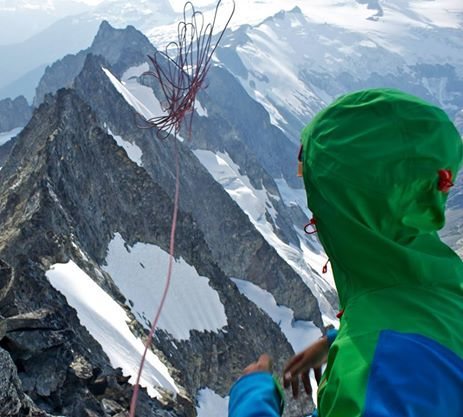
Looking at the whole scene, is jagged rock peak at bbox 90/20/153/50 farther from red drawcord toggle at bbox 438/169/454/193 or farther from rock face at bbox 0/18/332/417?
red drawcord toggle at bbox 438/169/454/193

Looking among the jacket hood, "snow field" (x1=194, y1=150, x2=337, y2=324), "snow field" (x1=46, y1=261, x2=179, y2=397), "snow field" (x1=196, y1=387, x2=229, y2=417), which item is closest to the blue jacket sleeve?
the jacket hood

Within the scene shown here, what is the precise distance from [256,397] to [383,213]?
3.53ft

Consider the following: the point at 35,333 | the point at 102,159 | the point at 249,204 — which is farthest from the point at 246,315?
the point at 249,204

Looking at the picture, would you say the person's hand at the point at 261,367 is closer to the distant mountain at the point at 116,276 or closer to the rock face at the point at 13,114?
the distant mountain at the point at 116,276

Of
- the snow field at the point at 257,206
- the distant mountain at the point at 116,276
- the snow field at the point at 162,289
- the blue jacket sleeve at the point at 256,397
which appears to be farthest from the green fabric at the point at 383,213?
the snow field at the point at 257,206

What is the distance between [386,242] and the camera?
2.42m

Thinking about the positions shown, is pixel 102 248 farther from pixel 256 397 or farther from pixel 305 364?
pixel 256 397

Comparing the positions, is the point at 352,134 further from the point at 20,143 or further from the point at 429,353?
the point at 20,143

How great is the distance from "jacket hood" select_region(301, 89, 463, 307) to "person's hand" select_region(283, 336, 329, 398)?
966 mm

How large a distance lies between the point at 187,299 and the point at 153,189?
1053 centimetres

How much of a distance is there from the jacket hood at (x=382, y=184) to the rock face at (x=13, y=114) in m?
159

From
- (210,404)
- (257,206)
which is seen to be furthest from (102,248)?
(257,206)

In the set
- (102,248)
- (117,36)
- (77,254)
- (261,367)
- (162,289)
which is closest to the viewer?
(261,367)

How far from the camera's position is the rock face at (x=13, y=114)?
149250 mm
